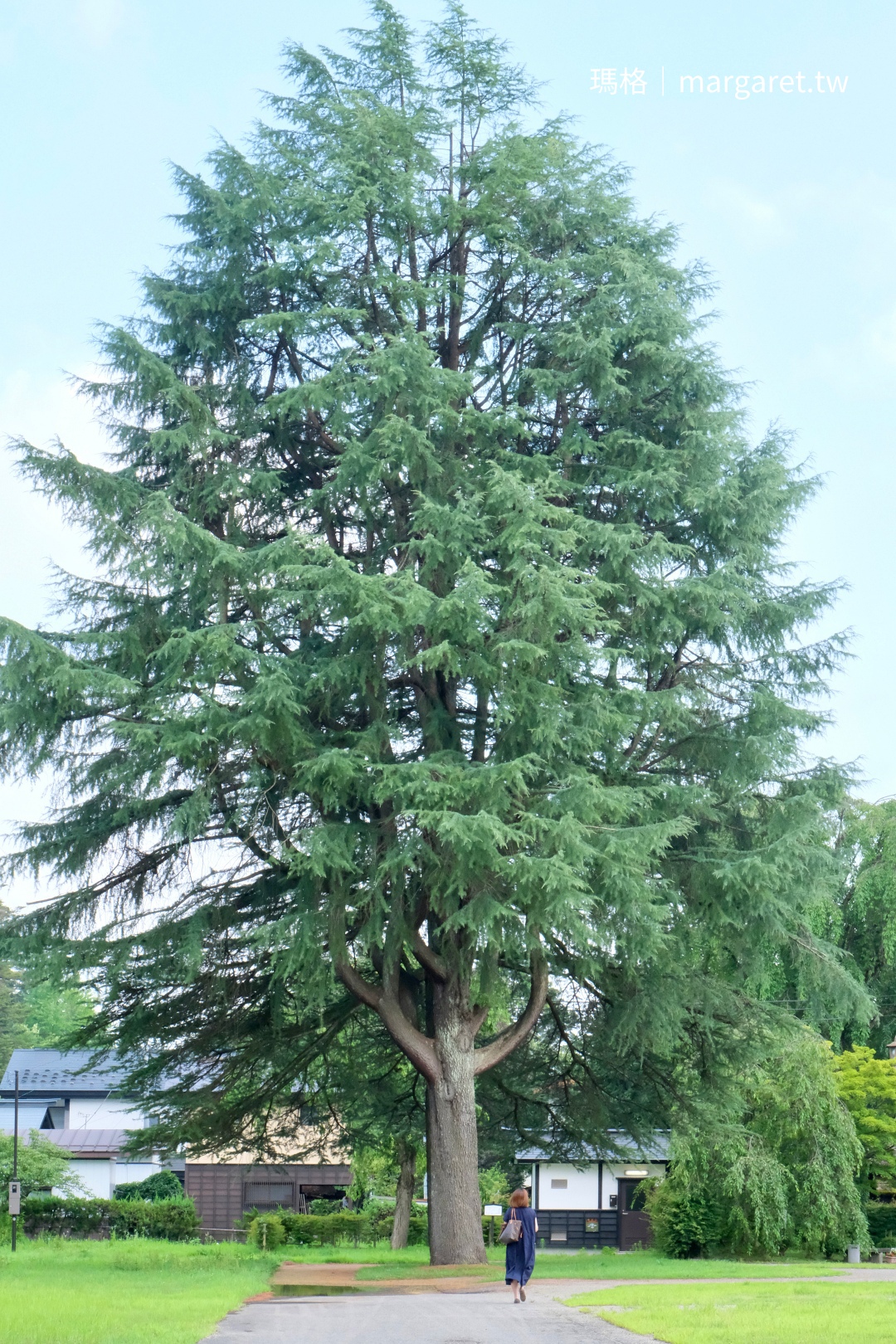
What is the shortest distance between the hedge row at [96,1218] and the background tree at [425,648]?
15.6 meters

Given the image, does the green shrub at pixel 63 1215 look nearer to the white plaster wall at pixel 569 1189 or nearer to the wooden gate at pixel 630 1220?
the white plaster wall at pixel 569 1189

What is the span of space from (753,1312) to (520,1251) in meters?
2.54

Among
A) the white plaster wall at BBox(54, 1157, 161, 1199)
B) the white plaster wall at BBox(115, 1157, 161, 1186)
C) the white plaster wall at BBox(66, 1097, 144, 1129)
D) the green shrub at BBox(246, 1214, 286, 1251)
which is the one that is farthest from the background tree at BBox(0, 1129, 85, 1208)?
the white plaster wall at BBox(66, 1097, 144, 1129)

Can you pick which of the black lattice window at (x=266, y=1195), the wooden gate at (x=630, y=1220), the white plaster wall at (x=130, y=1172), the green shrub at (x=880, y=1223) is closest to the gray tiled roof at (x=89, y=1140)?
the white plaster wall at (x=130, y=1172)

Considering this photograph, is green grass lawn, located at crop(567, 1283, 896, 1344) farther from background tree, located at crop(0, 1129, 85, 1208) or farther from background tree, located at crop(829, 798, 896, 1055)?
background tree, located at crop(0, 1129, 85, 1208)

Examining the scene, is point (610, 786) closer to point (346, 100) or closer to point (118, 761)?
point (118, 761)

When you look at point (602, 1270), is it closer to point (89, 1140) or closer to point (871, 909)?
point (871, 909)

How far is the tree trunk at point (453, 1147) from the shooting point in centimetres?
1647

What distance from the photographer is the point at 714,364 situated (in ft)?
58.9

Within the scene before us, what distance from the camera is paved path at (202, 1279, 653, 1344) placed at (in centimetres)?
938

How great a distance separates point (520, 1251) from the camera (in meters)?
13.0

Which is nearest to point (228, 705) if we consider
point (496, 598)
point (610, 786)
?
point (496, 598)

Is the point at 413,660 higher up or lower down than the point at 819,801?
higher up

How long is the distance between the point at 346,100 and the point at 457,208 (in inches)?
91.3
